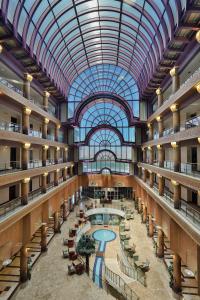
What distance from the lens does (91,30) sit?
28953mm

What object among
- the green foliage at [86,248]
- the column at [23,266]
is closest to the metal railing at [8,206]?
the column at [23,266]

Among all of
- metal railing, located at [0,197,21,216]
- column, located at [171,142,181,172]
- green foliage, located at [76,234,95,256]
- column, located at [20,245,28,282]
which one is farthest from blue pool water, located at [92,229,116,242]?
column, located at [171,142,181,172]

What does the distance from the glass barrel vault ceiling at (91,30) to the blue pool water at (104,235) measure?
23.5 metres

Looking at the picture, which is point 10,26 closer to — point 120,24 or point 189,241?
point 120,24

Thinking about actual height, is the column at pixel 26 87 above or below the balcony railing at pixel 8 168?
above

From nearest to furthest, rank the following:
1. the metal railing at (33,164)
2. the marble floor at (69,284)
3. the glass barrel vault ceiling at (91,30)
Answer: the marble floor at (69,284) < the glass barrel vault ceiling at (91,30) < the metal railing at (33,164)

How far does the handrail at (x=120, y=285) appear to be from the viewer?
15652mm

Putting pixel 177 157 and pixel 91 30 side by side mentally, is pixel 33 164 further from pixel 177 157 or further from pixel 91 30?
pixel 91 30

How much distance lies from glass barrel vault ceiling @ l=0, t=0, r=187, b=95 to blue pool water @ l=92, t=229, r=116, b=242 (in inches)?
925

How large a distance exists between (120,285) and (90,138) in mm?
28191

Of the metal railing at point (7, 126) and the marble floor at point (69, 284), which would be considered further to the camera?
the metal railing at point (7, 126)

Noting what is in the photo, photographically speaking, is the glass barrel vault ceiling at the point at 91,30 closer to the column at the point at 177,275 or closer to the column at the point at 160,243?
the column at the point at 177,275

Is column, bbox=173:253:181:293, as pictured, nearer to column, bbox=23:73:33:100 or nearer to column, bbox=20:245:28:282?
column, bbox=20:245:28:282

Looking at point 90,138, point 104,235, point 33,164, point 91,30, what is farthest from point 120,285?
point 91,30
